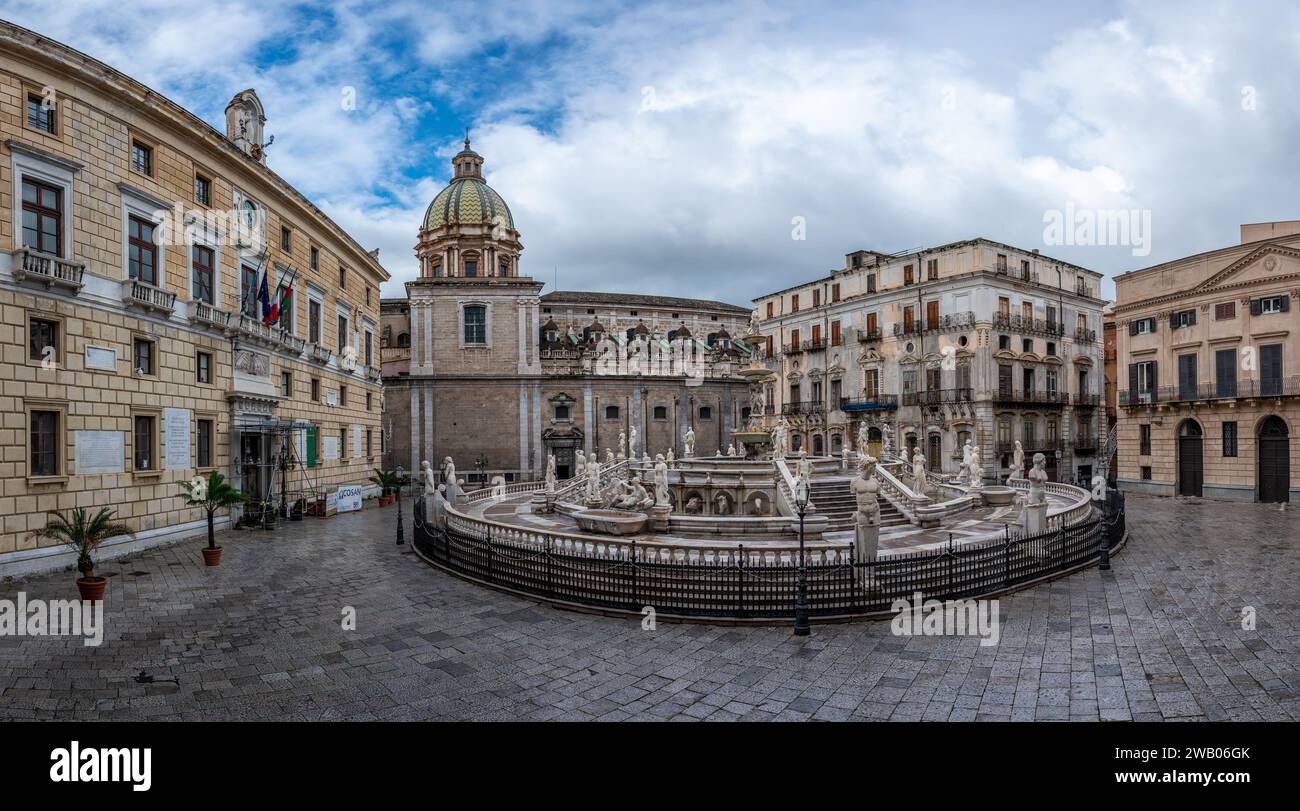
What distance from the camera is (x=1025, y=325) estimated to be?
125ft

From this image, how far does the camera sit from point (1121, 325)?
33188 mm

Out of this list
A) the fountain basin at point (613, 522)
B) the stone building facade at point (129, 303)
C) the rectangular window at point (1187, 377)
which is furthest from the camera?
the rectangular window at point (1187, 377)

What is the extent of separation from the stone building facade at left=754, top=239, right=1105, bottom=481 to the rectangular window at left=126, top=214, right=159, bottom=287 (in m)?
34.6

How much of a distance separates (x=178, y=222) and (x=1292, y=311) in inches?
1592

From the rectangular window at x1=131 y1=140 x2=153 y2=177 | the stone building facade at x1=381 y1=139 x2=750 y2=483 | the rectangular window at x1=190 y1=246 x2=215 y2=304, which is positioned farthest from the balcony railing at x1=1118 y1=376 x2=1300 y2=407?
the rectangular window at x1=131 y1=140 x2=153 y2=177

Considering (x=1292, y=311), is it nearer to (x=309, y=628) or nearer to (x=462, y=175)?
(x=309, y=628)

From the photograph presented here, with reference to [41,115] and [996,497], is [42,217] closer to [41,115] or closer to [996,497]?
[41,115]

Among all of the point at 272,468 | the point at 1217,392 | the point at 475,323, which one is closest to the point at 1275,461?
the point at 1217,392

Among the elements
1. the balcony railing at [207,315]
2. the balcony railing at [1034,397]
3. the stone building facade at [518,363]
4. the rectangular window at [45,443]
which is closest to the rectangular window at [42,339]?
the rectangular window at [45,443]

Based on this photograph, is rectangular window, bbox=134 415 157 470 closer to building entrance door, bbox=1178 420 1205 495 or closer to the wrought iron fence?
the wrought iron fence

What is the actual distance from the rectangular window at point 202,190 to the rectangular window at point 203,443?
6690mm

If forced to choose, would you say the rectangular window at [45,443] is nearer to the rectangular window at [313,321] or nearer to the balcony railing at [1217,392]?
the rectangular window at [313,321]

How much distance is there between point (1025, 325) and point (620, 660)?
3788 centimetres

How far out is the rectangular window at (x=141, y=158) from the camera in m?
16.9
